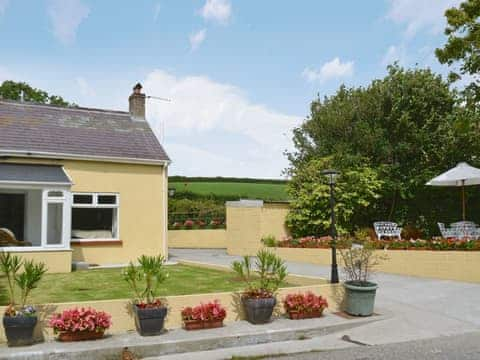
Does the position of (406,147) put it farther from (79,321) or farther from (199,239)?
(79,321)

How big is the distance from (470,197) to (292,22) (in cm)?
1171

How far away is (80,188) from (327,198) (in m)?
9.72

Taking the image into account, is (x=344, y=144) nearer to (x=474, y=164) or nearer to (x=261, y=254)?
(x=474, y=164)

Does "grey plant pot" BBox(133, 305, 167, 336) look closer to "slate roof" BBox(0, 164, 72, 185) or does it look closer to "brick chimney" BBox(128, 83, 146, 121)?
"slate roof" BBox(0, 164, 72, 185)

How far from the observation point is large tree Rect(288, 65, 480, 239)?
20.2 metres

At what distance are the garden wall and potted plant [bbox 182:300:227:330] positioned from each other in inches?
9.0

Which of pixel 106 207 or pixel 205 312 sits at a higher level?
pixel 106 207

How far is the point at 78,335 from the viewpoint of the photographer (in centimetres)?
834

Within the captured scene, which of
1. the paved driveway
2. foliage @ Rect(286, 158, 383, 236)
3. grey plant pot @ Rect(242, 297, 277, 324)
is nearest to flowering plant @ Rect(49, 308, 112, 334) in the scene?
grey plant pot @ Rect(242, 297, 277, 324)

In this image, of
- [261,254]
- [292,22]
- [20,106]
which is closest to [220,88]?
[292,22]

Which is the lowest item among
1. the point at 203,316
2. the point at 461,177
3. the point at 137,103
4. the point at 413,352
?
the point at 413,352

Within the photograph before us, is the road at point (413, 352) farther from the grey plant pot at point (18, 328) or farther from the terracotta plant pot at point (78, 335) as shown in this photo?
the grey plant pot at point (18, 328)

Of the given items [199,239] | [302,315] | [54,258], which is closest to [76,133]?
[54,258]

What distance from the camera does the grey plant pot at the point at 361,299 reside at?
34.2 feet
